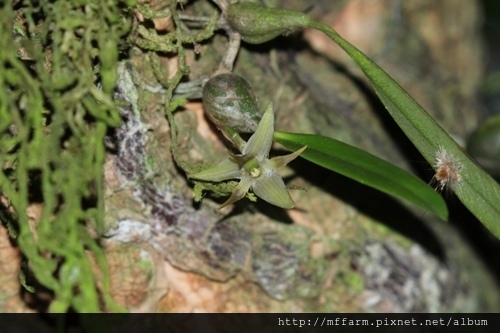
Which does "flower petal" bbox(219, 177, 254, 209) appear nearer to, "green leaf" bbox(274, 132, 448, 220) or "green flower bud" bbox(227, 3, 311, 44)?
"green leaf" bbox(274, 132, 448, 220)

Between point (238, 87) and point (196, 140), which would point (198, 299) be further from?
point (238, 87)

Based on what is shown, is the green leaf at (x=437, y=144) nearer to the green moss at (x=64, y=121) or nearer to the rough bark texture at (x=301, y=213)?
the rough bark texture at (x=301, y=213)

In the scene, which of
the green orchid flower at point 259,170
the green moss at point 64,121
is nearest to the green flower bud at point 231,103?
the green orchid flower at point 259,170

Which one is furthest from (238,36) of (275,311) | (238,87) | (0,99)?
(275,311)

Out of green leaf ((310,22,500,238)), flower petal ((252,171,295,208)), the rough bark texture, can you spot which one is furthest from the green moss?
green leaf ((310,22,500,238))

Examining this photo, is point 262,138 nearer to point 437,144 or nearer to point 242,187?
point 242,187
